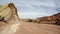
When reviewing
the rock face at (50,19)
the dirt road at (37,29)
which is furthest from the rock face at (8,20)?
the rock face at (50,19)

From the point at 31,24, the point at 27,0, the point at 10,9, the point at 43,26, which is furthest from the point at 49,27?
the point at 27,0

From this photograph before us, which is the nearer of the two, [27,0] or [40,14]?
[40,14]

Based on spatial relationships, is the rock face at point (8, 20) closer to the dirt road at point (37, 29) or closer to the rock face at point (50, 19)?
the dirt road at point (37, 29)

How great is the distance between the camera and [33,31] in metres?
0.92

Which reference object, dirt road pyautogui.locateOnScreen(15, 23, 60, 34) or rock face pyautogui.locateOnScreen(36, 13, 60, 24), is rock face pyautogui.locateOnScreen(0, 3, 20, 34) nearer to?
dirt road pyautogui.locateOnScreen(15, 23, 60, 34)

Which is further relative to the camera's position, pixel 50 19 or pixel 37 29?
pixel 50 19

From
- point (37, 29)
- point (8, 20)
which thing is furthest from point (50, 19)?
point (8, 20)

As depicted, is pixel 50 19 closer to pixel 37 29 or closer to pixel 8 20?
pixel 37 29

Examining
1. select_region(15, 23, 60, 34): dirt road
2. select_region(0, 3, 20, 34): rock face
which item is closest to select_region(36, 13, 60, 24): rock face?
select_region(15, 23, 60, 34): dirt road

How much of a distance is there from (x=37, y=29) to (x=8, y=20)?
0.29 metres

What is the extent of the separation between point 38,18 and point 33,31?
22cm

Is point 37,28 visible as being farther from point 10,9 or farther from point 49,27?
point 10,9

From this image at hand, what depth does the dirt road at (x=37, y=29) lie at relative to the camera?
911mm

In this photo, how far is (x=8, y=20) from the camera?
1.06m
